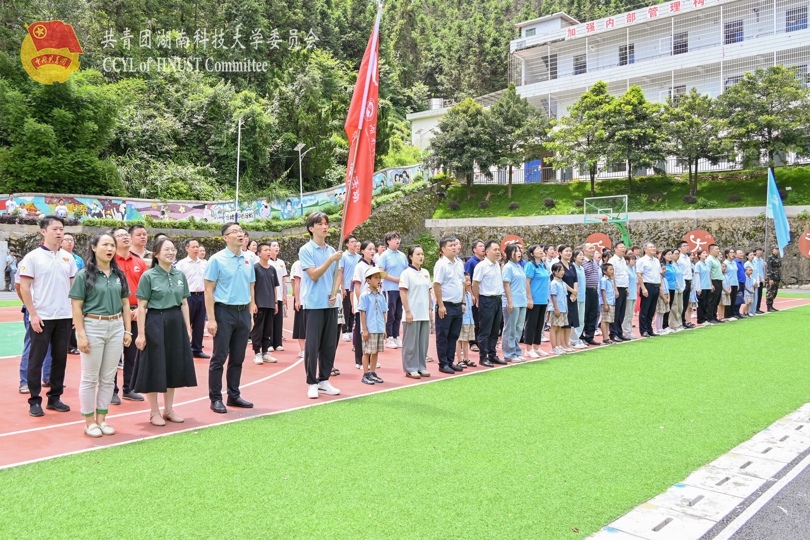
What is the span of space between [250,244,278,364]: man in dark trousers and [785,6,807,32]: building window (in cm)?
3127

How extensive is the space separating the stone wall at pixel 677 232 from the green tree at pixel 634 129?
3.14 meters

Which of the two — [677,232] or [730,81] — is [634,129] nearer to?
[677,232]

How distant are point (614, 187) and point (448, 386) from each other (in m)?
26.8

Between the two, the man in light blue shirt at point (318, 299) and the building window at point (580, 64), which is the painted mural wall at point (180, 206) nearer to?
the building window at point (580, 64)

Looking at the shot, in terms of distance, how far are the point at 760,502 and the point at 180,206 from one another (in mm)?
27725

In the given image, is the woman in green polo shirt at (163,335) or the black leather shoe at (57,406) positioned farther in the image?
the black leather shoe at (57,406)

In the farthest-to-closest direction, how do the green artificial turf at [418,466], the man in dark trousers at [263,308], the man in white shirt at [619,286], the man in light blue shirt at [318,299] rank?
the man in white shirt at [619,286] < the man in dark trousers at [263,308] < the man in light blue shirt at [318,299] < the green artificial turf at [418,466]

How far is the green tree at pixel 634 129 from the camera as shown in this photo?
2734 centimetres

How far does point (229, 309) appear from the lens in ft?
19.1

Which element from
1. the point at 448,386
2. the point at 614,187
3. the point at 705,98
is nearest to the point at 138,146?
the point at 614,187

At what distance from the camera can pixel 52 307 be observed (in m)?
5.75

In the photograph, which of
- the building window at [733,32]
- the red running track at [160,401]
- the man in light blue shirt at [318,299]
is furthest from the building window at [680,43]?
the man in light blue shirt at [318,299]

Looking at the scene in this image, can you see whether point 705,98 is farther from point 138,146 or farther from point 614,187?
point 138,146

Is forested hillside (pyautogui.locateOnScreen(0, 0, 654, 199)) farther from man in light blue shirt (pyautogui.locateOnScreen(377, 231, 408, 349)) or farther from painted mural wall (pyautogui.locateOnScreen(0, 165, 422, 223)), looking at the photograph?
man in light blue shirt (pyautogui.locateOnScreen(377, 231, 408, 349))
